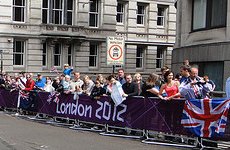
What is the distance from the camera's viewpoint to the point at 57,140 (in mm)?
11531

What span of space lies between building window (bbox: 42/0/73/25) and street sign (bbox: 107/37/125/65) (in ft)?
59.2

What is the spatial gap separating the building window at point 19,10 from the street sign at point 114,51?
18.3 meters

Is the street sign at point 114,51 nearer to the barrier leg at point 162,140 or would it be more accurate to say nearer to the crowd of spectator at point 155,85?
the crowd of spectator at point 155,85

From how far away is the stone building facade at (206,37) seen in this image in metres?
17.8

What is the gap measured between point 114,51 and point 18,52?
18081 mm

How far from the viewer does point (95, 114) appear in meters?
13.4

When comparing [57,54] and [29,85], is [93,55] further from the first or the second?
[29,85]

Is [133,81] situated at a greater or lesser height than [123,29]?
lesser

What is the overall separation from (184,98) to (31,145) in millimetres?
4115

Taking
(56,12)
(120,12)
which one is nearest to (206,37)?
(56,12)

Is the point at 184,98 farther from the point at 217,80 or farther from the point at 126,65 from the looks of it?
the point at 126,65

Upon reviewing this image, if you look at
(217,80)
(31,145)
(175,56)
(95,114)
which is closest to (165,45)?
(175,56)

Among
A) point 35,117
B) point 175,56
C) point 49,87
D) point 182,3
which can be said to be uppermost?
point 182,3

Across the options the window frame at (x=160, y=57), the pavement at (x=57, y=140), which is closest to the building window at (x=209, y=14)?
the pavement at (x=57, y=140)
